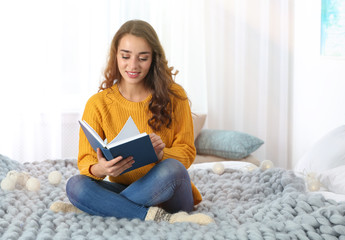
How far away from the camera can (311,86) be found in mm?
3508

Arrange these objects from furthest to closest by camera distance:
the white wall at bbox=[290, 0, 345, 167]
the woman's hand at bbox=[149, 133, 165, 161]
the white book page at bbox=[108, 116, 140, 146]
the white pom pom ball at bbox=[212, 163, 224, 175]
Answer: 1. the white wall at bbox=[290, 0, 345, 167]
2. the white pom pom ball at bbox=[212, 163, 224, 175]
3. the woman's hand at bbox=[149, 133, 165, 161]
4. the white book page at bbox=[108, 116, 140, 146]

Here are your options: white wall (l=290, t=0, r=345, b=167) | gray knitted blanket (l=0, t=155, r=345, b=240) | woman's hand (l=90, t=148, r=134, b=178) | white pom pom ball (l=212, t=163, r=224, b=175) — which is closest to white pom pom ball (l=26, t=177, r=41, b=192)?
gray knitted blanket (l=0, t=155, r=345, b=240)

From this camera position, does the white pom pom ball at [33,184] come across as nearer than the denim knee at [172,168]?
No

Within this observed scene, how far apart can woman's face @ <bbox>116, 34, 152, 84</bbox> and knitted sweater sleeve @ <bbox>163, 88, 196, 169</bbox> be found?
0.59ft

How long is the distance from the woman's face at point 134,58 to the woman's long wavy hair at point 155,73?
25 mm

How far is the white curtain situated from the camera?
352 cm

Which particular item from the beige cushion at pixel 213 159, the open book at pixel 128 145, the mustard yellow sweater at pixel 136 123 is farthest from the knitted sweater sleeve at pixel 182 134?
the beige cushion at pixel 213 159

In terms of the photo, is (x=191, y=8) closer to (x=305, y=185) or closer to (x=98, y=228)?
(x=305, y=185)

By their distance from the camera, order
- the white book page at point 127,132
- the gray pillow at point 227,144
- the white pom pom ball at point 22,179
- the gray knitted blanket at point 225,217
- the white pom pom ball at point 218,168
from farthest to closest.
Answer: the gray pillow at point 227,144, the white pom pom ball at point 218,168, the white pom pom ball at point 22,179, the white book page at point 127,132, the gray knitted blanket at point 225,217

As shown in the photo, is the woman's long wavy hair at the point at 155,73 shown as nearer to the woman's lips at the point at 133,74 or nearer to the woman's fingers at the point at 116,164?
the woman's lips at the point at 133,74

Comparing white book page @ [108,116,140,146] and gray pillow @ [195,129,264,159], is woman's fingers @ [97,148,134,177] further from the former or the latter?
gray pillow @ [195,129,264,159]

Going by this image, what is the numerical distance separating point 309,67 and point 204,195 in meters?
1.59

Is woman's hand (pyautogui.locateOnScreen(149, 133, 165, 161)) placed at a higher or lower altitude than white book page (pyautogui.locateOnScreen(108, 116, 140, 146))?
lower

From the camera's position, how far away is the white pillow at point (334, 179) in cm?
217
